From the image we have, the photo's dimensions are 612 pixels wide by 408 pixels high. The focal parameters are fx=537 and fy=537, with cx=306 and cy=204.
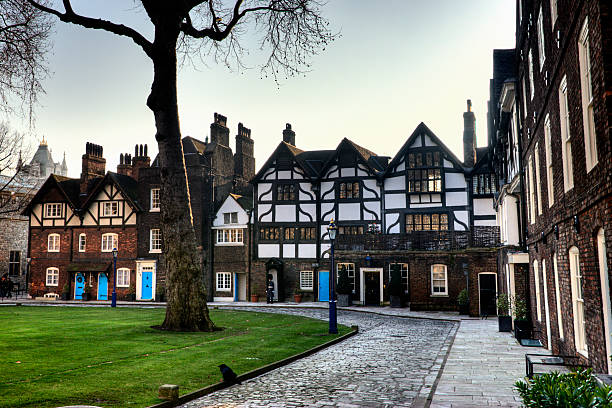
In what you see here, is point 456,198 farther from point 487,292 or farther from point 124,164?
point 124,164

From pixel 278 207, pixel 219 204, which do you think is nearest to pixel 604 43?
pixel 278 207

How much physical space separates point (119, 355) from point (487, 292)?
20.2 meters

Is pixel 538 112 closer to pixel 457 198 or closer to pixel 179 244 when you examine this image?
pixel 179 244

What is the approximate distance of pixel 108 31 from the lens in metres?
18.2

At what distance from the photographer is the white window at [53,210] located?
44531 mm

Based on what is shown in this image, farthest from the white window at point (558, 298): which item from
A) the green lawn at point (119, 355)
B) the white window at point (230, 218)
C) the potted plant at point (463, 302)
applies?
the white window at point (230, 218)

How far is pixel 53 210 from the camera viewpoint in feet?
147

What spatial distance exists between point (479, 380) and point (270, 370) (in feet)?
15.1

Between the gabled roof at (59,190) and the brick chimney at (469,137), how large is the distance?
30.6 m

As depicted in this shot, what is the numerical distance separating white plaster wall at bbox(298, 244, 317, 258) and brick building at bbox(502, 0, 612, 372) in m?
22.7

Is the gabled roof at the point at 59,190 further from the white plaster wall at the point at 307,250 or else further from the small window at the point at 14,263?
the white plaster wall at the point at 307,250

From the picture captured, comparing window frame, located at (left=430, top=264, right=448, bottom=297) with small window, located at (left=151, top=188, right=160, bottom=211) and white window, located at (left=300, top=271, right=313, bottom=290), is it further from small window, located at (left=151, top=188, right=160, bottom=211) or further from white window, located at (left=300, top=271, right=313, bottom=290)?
small window, located at (left=151, top=188, right=160, bottom=211)

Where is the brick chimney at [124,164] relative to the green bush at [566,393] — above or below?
above

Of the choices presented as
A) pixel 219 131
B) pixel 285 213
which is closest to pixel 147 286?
pixel 285 213
